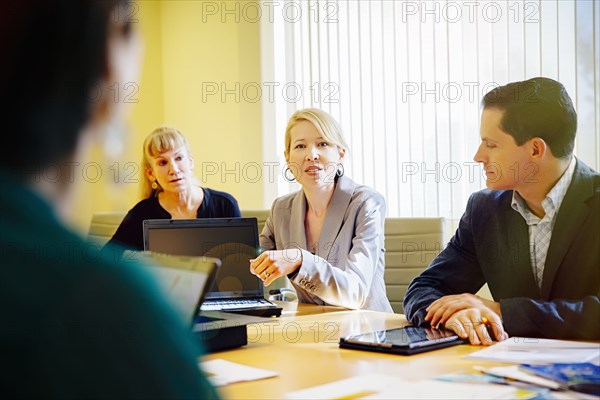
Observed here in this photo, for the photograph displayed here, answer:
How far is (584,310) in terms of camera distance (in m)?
1.55

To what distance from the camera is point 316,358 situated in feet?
4.72

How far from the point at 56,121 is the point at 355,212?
2.21 meters

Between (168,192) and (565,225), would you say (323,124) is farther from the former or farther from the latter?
(565,225)

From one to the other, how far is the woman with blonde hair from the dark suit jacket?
135 centimetres

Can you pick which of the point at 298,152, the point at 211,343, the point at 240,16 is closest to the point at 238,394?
the point at 211,343

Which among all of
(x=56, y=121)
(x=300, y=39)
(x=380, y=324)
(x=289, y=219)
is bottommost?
(x=380, y=324)

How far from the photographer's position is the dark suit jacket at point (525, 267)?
1565 millimetres

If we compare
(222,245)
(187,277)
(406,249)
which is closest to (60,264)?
(187,277)

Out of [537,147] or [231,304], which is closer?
[537,147]

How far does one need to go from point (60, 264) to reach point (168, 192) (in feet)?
9.19

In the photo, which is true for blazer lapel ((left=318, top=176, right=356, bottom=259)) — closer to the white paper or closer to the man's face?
the man's face

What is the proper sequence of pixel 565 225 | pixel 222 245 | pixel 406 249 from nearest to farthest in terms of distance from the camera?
pixel 565 225 → pixel 222 245 → pixel 406 249

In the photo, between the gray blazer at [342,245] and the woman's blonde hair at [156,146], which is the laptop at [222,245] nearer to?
the gray blazer at [342,245]

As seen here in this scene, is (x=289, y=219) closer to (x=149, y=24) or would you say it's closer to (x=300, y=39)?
(x=300, y=39)
